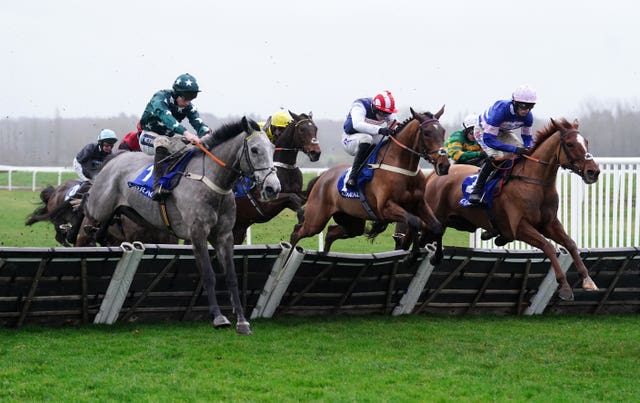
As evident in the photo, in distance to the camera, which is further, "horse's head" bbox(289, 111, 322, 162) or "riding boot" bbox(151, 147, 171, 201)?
"horse's head" bbox(289, 111, 322, 162)

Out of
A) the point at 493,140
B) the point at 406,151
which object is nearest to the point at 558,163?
the point at 493,140

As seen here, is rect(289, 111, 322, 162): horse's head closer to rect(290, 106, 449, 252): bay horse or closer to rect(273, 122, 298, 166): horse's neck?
rect(273, 122, 298, 166): horse's neck

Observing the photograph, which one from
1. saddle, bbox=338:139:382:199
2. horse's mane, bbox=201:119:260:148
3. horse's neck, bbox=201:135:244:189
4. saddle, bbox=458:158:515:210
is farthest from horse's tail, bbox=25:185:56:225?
saddle, bbox=458:158:515:210

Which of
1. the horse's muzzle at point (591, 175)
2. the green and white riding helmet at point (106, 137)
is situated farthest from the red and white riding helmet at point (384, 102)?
the green and white riding helmet at point (106, 137)

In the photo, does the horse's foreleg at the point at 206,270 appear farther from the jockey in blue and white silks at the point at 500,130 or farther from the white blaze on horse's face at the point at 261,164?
the jockey in blue and white silks at the point at 500,130

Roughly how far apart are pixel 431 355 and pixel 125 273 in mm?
2406

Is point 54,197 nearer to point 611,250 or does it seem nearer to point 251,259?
point 251,259

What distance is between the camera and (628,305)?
32.6 ft

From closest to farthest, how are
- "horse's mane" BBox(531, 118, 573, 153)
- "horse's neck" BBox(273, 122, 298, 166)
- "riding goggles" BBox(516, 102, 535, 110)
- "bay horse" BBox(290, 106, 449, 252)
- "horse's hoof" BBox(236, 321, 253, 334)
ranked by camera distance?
"horse's hoof" BBox(236, 321, 253, 334)
"bay horse" BBox(290, 106, 449, 252)
"horse's mane" BBox(531, 118, 573, 153)
"riding goggles" BBox(516, 102, 535, 110)
"horse's neck" BBox(273, 122, 298, 166)

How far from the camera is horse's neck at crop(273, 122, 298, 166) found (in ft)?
36.4

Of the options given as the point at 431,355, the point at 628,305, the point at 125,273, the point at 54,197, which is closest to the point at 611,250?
the point at 628,305

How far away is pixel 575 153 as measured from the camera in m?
8.84

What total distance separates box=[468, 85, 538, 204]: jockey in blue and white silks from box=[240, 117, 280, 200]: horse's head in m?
2.52

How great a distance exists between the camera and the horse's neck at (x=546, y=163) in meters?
9.18
